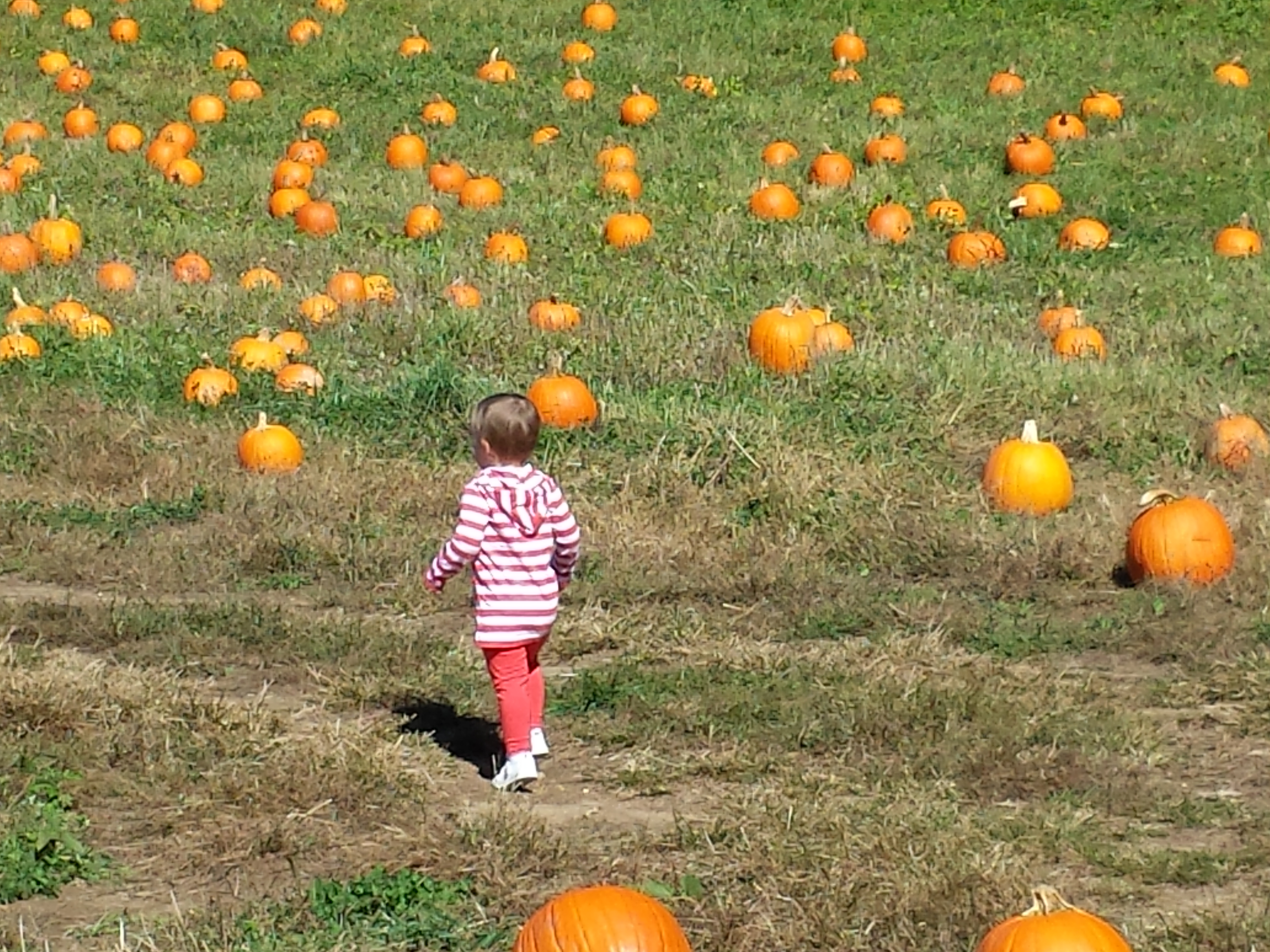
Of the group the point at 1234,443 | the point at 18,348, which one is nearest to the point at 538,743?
the point at 1234,443

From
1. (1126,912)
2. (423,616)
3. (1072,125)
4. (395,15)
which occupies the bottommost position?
(1126,912)

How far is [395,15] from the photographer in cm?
1928

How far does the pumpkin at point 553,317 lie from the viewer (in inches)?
443

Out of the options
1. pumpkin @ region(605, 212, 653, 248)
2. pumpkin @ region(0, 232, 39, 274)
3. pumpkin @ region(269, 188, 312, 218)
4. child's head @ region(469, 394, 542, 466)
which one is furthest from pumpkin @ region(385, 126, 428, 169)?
child's head @ region(469, 394, 542, 466)

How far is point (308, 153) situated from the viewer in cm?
1534

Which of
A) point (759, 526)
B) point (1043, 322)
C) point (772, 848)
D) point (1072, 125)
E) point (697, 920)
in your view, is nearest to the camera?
point (697, 920)

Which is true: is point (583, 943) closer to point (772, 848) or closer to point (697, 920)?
point (697, 920)

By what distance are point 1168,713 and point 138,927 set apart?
3302 millimetres

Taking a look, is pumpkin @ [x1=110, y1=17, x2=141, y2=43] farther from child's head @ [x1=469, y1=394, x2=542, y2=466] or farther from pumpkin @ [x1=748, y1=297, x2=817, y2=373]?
child's head @ [x1=469, y1=394, x2=542, y2=466]

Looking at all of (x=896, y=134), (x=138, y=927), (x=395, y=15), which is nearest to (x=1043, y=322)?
(x=896, y=134)

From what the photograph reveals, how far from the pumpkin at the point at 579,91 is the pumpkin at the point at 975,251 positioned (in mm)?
4867

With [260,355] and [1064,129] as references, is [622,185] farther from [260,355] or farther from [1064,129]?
[260,355]

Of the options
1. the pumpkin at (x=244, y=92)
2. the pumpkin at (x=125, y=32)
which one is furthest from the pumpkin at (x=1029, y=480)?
the pumpkin at (x=125, y=32)

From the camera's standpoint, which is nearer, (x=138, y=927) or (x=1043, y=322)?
(x=138, y=927)
